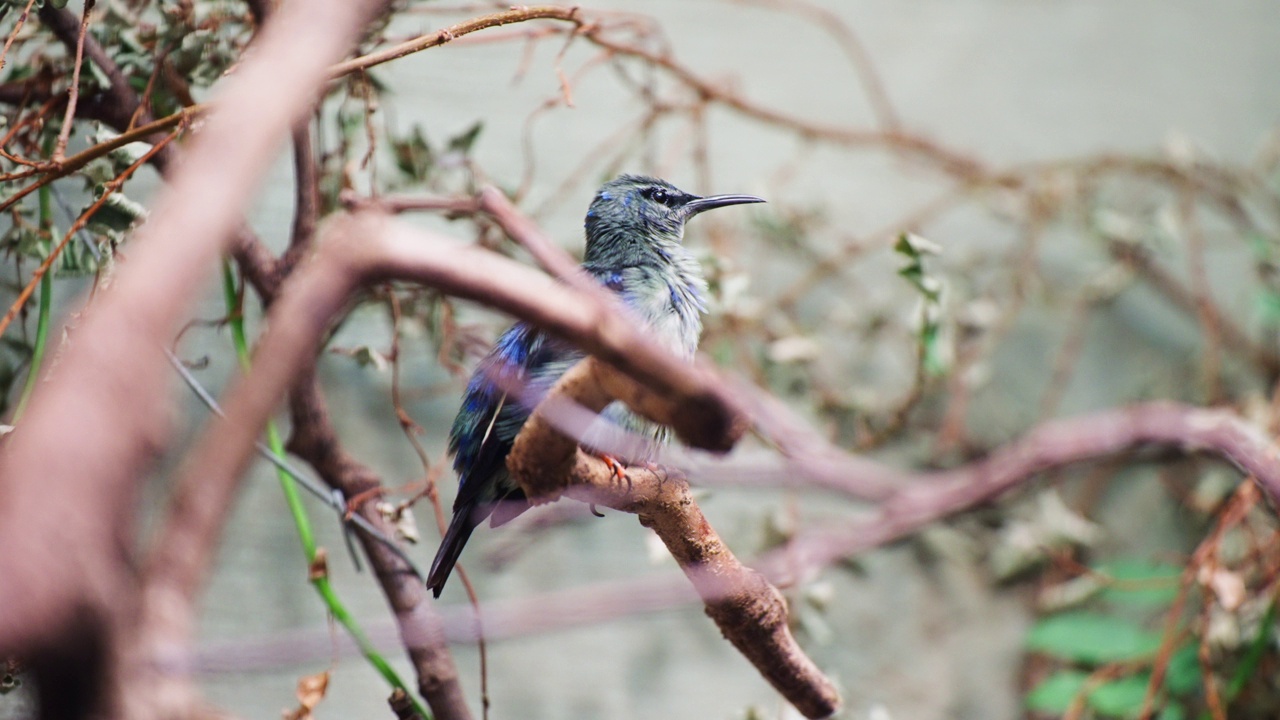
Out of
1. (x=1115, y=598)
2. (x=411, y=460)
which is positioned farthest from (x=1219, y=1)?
(x=411, y=460)

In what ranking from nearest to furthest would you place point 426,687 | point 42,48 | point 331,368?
point 426,687 → point 42,48 → point 331,368

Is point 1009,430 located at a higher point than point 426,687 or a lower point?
lower

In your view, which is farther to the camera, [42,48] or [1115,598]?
[1115,598]

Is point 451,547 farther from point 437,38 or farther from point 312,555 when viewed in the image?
point 437,38

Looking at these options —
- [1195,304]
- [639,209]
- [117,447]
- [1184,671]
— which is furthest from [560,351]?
[1195,304]

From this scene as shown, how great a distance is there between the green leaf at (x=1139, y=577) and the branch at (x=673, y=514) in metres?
1.62

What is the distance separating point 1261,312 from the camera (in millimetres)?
2787

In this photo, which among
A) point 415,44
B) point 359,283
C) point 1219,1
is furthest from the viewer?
point 1219,1

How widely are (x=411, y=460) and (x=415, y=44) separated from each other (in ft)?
4.52

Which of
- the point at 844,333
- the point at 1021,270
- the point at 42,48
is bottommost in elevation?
the point at 844,333

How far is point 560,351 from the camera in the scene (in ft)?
4.54

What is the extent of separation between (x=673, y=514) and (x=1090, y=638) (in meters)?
1.99

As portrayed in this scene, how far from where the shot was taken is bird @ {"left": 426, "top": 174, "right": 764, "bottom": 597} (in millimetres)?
1343

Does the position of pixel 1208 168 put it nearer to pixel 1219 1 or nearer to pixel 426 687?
pixel 1219 1
